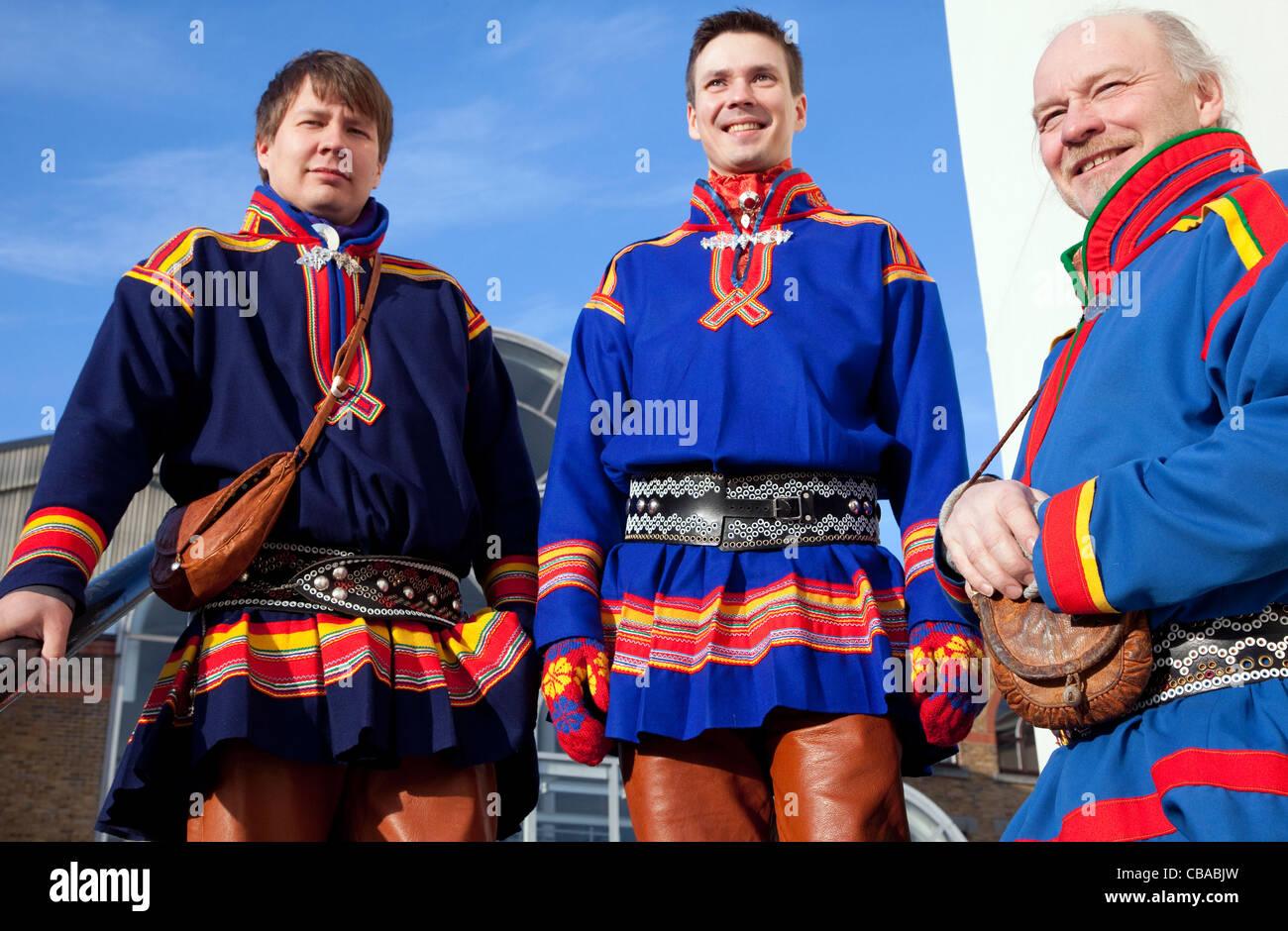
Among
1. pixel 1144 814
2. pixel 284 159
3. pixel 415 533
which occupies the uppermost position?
pixel 284 159

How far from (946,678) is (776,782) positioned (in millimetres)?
387

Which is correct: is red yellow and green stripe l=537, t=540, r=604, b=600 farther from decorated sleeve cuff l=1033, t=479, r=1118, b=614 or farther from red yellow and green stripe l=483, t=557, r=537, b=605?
decorated sleeve cuff l=1033, t=479, r=1118, b=614

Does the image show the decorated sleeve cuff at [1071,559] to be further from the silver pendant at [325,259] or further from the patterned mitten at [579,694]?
the silver pendant at [325,259]

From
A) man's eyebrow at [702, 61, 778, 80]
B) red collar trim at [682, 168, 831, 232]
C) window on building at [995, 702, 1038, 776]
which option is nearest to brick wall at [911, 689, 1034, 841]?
window on building at [995, 702, 1038, 776]

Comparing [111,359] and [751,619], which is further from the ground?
[111,359]

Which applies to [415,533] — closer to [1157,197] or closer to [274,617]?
[274,617]

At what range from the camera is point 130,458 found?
2711 millimetres

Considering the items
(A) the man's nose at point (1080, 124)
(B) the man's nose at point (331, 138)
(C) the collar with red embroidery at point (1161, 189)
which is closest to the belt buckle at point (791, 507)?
(C) the collar with red embroidery at point (1161, 189)

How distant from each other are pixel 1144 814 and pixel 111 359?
6.99 ft

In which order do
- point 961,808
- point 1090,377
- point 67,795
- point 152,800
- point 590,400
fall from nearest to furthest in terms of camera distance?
point 1090,377 < point 152,800 < point 590,400 < point 67,795 < point 961,808

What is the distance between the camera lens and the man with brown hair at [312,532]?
2523 mm

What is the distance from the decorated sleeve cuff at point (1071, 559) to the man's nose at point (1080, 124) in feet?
2.65

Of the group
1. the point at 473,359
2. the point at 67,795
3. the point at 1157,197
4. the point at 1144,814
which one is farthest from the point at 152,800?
the point at 67,795

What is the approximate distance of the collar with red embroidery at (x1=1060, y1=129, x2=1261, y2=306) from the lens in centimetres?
218
